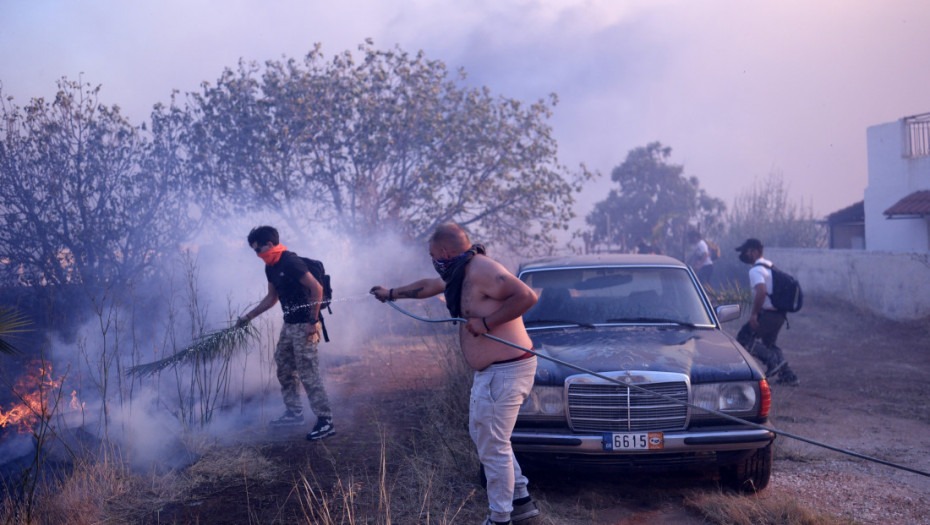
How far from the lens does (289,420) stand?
7.17 metres

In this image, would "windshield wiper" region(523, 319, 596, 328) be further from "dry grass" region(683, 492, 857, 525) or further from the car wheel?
"dry grass" region(683, 492, 857, 525)

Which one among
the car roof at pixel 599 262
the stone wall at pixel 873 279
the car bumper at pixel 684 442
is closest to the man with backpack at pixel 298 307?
the car roof at pixel 599 262

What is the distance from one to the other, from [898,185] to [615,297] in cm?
1732

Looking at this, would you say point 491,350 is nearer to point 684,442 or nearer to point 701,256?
point 684,442

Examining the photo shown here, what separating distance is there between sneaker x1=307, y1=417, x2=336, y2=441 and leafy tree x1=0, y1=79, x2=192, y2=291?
13.9ft

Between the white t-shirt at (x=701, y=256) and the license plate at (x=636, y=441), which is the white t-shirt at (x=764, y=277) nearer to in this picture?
the license plate at (x=636, y=441)

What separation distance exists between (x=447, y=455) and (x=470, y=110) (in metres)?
10.8

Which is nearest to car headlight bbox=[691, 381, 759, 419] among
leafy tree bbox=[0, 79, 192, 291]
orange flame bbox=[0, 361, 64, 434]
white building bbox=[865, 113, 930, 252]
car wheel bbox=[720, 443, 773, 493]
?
car wheel bbox=[720, 443, 773, 493]

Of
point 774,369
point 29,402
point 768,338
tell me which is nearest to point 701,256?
→ point 768,338

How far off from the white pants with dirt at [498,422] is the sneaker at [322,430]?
2759mm

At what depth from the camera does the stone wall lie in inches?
546

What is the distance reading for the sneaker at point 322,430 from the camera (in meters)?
6.64

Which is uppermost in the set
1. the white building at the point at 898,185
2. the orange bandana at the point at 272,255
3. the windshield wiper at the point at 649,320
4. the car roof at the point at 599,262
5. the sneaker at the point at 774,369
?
the white building at the point at 898,185

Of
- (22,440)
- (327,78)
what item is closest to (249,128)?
(327,78)
